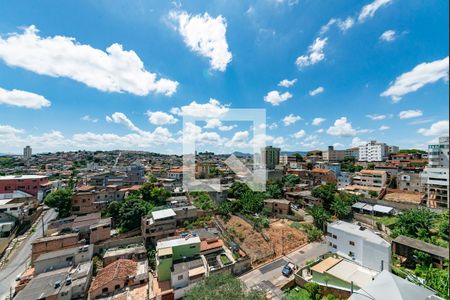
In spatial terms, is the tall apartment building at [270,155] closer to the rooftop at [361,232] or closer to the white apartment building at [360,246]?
the rooftop at [361,232]

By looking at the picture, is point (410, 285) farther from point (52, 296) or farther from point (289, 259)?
point (52, 296)

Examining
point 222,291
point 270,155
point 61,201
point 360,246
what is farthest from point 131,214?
point 270,155

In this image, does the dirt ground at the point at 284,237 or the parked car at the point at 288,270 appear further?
the dirt ground at the point at 284,237

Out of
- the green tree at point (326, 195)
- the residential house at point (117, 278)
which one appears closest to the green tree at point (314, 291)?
the residential house at point (117, 278)

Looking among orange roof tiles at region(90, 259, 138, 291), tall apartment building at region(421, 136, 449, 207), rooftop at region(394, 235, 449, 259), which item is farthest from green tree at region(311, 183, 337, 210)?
orange roof tiles at region(90, 259, 138, 291)

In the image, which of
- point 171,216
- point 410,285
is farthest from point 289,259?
point 171,216

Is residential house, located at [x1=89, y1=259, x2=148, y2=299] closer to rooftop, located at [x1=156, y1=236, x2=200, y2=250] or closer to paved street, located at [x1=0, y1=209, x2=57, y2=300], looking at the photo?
rooftop, located at [x1=156, y1=236, x2=200, y2=250]
